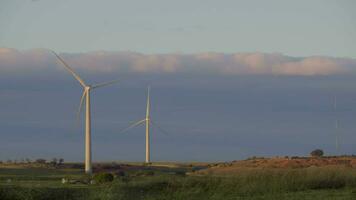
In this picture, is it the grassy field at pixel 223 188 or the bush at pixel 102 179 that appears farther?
the bush at pixel 102 179

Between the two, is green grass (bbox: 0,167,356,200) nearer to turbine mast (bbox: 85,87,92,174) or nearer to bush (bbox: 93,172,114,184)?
bush (bbox: 93,172,114,184)

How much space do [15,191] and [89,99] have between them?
31.0 meters

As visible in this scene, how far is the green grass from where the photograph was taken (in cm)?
3559

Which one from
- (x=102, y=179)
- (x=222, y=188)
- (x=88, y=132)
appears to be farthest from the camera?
(x=88, y=132)

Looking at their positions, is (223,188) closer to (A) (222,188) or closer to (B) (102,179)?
(A) (222,188)

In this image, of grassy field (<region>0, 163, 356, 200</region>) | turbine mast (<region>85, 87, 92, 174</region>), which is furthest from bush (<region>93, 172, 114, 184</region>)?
turbine mast (<region>85, 87, 92, 174</region>)

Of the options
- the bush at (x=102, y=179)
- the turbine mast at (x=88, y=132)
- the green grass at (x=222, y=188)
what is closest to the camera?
the green grass at (x=222, y=188)

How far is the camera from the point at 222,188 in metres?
39.2

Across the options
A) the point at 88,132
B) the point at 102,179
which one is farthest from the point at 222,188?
the point at 88,132

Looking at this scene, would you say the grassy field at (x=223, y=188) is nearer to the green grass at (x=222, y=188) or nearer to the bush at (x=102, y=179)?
the green grass at (x=222, y=188)

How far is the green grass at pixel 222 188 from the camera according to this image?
117 ft

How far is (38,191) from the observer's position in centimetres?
3644

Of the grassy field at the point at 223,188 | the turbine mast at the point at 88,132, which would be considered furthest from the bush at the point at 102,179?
the turbine mast at the point at 88,132

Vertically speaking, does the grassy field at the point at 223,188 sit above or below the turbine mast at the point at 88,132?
below
